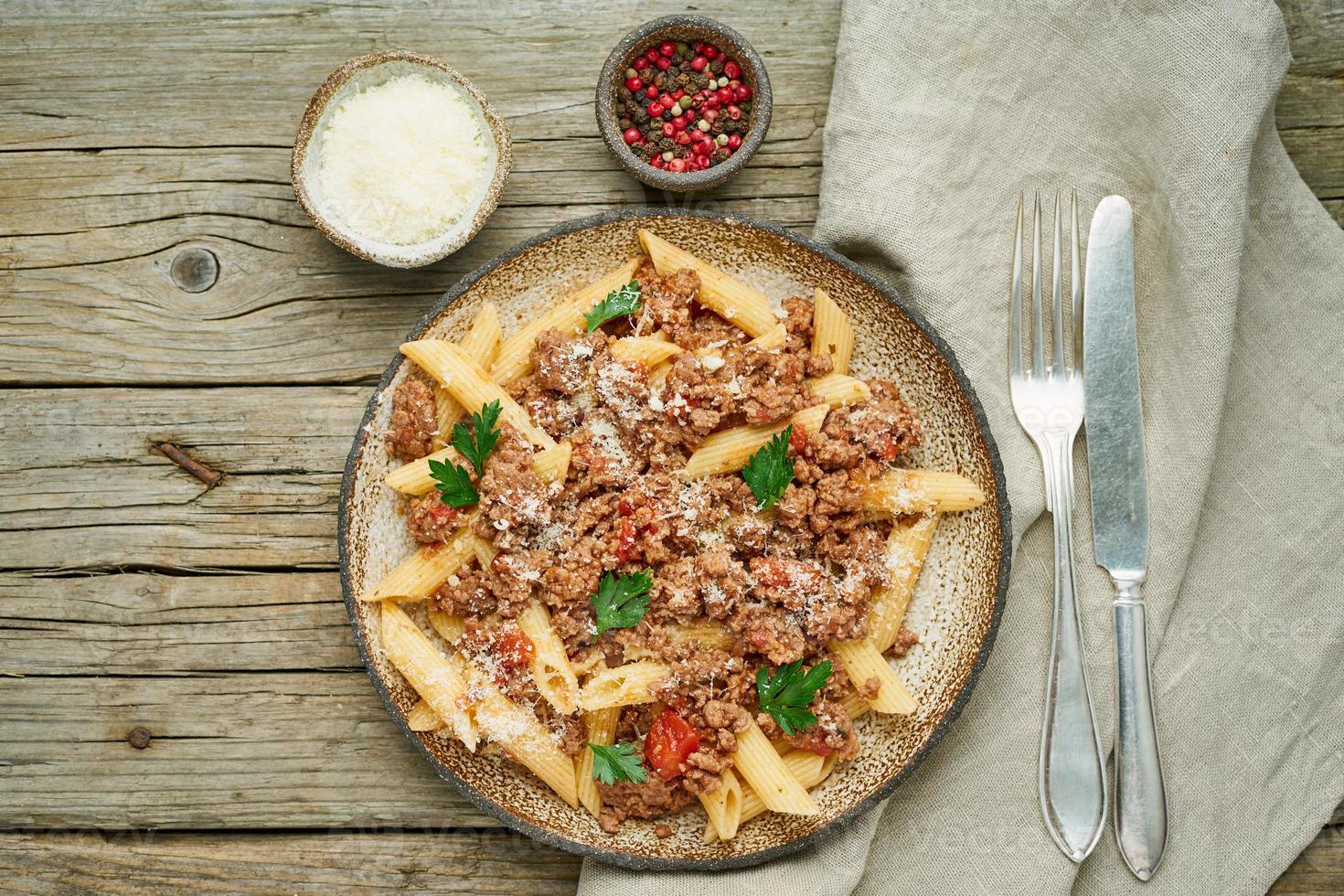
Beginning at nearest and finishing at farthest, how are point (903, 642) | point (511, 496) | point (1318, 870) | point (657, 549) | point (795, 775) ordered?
point (511, 496) < point (657, 549) < point (795, 775) < point (903, 642) < point (1318, 870)

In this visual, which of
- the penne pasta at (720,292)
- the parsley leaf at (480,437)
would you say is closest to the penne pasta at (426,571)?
the parsley leaf at (480,437)

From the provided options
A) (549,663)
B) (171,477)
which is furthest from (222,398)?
(549,663)

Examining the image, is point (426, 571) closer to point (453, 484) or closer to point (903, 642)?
point (453, 484)

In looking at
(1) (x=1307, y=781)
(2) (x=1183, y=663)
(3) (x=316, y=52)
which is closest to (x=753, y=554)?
(2) (x=1183, y=663)

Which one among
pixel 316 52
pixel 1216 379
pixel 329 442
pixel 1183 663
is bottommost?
pixel 1183 663

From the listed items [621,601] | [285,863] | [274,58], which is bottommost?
[285,863]

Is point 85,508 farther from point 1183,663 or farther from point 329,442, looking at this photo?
point 1183,663

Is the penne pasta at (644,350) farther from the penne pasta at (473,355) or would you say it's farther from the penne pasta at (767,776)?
the penne pasta at (767,776)
